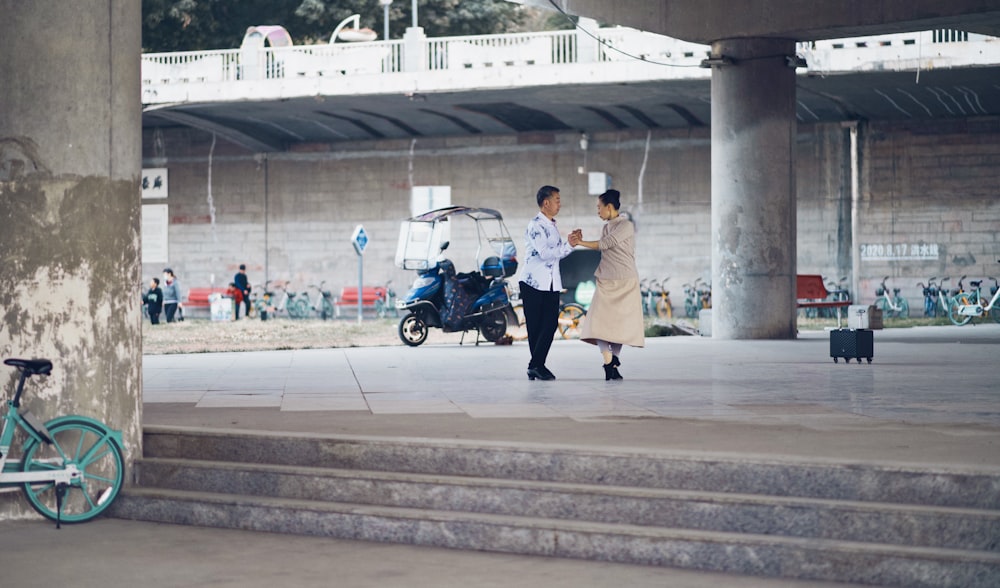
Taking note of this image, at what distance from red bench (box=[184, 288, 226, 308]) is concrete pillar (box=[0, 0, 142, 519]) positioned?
29.0 m

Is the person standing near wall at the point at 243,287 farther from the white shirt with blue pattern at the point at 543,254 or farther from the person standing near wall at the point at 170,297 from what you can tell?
the white shirt with blue pattern at the point at 543,254

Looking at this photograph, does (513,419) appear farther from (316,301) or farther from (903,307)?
(316,301)

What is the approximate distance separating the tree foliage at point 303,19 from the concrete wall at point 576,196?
7773 millimetres

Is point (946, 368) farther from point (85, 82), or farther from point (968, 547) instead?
point (85, 82)

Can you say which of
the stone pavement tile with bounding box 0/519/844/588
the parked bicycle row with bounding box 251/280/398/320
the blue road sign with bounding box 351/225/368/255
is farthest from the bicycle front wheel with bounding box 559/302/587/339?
the stone pavement tile with bounding box 0/519/844/588

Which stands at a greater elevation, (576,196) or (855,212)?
(576,196)

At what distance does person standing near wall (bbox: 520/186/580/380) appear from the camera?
11227 mm

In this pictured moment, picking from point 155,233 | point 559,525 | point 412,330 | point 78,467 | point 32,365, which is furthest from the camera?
point 155,233

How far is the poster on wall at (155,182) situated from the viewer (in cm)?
3719

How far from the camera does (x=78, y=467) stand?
7.30 metres

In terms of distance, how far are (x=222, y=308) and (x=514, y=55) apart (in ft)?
34.2

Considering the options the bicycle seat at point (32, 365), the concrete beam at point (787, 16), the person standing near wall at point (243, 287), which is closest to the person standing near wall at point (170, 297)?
the person standing near wall at point (243, 287)

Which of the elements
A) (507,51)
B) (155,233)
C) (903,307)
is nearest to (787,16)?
(507,51)

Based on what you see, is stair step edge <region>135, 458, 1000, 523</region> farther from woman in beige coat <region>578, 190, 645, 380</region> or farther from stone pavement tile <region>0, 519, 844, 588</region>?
woman in beige coat <region>578, 190, 645, 380</region>
